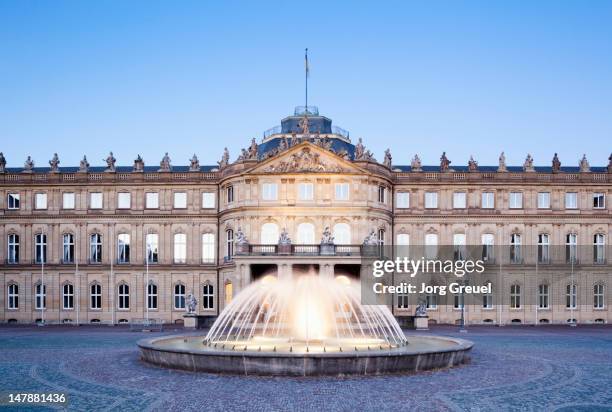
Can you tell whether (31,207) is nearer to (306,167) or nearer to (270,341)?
(306,167)

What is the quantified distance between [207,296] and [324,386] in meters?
44.4

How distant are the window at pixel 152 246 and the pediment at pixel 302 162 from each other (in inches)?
502

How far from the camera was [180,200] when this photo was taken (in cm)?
6775

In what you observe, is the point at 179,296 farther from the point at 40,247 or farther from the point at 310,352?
the point at 310,352

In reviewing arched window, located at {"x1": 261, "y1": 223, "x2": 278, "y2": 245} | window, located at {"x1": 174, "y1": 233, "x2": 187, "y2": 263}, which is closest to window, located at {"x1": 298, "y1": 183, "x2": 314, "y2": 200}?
arched window, located at {"x1": 261, "y1": 223, "x2": 278, "y2": 245}

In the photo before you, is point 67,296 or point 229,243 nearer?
point 229,243

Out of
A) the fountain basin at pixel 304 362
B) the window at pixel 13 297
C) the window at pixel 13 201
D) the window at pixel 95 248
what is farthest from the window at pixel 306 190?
the fountain basin at pixel 304 362

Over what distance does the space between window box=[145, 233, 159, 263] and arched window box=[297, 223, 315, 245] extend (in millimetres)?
14605

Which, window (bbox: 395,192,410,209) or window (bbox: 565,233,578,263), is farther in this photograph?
window (bbox: 395,192,410,209)

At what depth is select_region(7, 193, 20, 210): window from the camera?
68.2 meters

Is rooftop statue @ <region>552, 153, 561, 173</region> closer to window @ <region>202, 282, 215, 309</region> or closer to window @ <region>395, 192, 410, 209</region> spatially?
window @ <region>395, 192, 410, 209</region>

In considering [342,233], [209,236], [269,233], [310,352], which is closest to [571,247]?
[342,233]

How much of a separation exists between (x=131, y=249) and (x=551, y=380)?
48.5m

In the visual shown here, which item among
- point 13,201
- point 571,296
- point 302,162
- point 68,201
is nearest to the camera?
point 302,162
